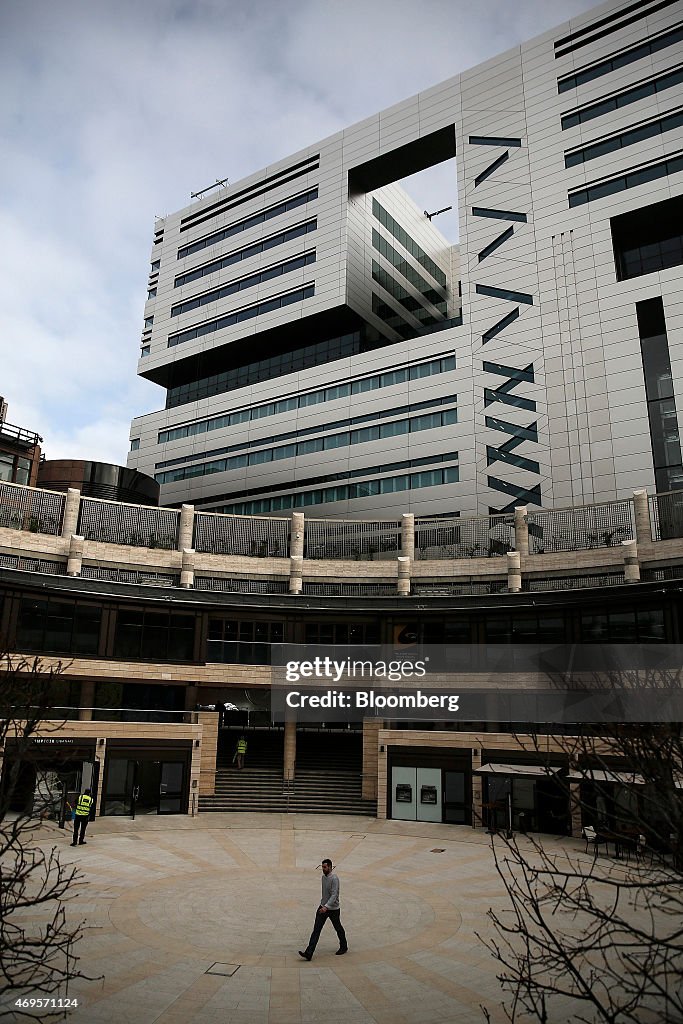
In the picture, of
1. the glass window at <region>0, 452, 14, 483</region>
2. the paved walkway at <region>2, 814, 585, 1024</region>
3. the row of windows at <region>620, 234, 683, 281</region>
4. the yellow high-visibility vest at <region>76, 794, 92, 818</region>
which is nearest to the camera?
the paved walkway at <region>2, 814, 585, 1024</region>

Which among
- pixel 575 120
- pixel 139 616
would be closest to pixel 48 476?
pixel 139 616

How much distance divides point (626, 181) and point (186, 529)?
132 ft

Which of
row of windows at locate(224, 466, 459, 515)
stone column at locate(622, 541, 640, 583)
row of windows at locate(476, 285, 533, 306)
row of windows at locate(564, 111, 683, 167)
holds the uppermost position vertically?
row of windows at locate(564, 111, 683, 167)

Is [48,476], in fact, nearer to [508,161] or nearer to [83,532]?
[83,532]

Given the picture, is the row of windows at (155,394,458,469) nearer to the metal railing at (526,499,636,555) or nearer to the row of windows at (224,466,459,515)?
the row of windows at (224,466,459,515)

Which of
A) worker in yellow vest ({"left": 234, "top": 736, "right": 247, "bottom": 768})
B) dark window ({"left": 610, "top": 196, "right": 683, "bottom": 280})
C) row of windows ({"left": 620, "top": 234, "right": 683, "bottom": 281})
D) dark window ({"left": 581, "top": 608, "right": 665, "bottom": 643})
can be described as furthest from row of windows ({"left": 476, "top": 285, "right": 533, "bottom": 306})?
worker in yellow vest ({"left": 234, "top": 736, "right": 247, "bottom": 768})

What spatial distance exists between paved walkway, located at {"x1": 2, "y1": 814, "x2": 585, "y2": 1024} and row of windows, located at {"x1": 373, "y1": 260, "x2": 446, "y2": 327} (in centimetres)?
5518

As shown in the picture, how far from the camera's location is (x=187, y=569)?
42781 mm

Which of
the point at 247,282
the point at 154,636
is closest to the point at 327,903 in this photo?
the point at 154,636

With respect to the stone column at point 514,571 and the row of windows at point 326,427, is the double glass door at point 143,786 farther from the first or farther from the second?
the row of windows at point 326,427

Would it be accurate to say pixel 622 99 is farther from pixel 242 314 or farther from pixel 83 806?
pixel 83 806

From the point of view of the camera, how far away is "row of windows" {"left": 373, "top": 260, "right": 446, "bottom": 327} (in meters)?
72.4

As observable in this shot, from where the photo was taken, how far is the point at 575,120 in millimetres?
57156

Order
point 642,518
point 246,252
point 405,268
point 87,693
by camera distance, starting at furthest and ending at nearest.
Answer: point 405,268
point 246,252
point 642,518
point 87,693
